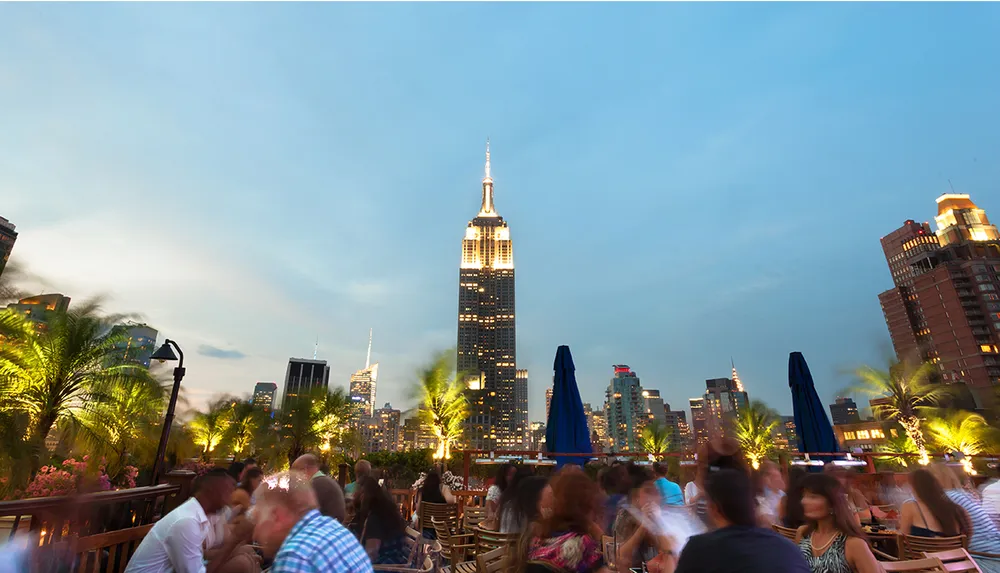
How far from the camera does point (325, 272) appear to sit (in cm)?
15562

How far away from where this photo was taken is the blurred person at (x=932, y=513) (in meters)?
4.42

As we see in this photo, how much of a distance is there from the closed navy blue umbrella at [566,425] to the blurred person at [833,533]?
7.55m

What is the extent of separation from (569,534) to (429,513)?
16.7ft

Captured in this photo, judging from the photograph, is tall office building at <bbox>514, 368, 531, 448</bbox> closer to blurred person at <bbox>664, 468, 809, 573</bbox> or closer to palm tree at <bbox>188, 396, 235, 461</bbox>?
palm tree at <bbox>188, 396, 235, 461</bbox>

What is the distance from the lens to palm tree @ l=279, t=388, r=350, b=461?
109ft

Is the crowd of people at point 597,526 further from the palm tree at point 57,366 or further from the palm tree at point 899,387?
the palm tree at point 899,387

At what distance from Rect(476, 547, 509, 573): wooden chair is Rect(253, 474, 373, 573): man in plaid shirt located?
157 centimetres

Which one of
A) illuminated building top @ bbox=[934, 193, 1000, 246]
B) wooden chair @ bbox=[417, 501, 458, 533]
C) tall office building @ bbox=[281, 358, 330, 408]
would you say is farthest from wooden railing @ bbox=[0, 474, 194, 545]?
illuminated building top @ bbox=[934, 193, 1000, 246]

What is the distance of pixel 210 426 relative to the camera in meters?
31.8

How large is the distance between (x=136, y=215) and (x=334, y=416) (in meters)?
38.1

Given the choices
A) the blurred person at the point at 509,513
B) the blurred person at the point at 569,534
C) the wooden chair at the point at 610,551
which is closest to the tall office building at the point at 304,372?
the blurred person at the point at 509,513

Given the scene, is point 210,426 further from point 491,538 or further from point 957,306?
point 957,306

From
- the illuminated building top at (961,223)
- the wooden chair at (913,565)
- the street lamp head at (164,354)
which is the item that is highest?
the illuminated building top at (961,223)

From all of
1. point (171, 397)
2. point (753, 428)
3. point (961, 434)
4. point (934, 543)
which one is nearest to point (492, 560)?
point (934, 543)
